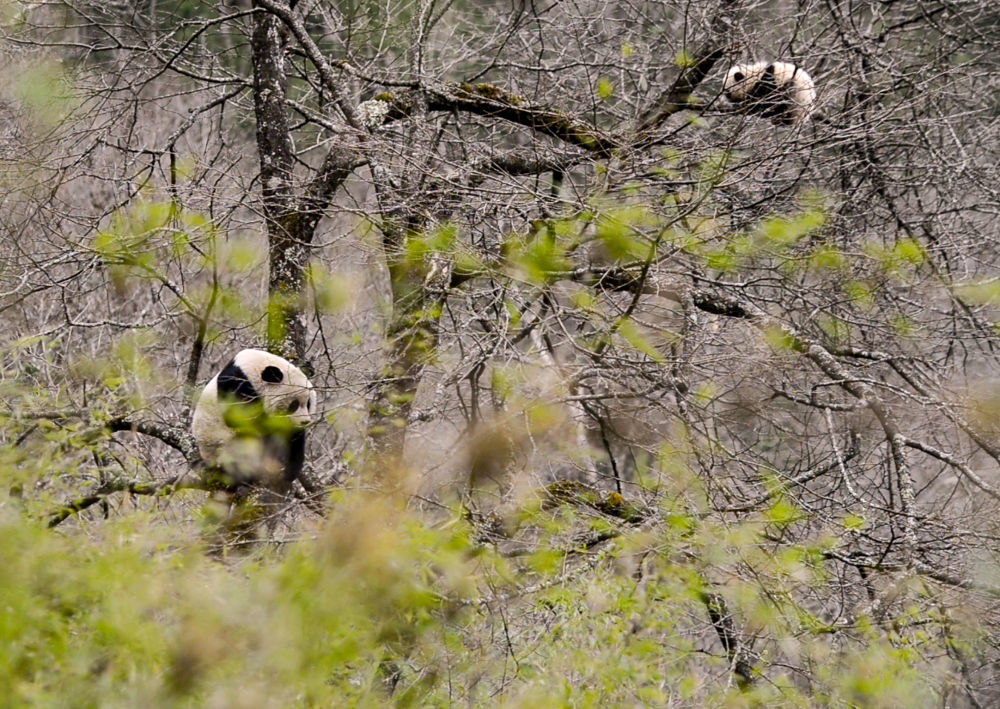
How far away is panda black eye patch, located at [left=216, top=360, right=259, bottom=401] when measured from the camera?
4062 mm

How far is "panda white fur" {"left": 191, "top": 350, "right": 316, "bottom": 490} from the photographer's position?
3.92 metres

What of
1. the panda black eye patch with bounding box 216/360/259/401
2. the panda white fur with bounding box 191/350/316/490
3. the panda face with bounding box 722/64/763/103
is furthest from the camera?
the panda face with bounding box 722/64/763/103

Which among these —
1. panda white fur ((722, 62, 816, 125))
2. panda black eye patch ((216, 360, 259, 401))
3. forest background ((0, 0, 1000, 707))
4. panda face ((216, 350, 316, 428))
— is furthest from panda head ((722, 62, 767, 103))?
panda black eye patch ((216, 360, 259, 401))

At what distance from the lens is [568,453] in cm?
386

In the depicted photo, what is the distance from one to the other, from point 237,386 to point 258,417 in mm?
161

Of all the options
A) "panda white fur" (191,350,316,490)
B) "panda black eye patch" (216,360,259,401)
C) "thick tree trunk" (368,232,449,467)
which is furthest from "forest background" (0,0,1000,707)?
"panda black eye patch" (216,360,259,401)

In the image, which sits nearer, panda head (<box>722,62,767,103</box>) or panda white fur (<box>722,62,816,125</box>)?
panda white fur (<box>722,62,816,125</box>)

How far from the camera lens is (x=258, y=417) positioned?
4.05m

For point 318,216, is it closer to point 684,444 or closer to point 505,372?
point 505,372

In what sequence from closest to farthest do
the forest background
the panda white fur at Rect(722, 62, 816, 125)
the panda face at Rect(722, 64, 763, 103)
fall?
the forest background
the panda white fur at Rect(722, 62, 816, 125)
the panda face at Rect(722, 64, 763, 103)

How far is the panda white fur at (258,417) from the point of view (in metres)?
3.92

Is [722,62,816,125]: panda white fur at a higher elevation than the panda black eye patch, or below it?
higher

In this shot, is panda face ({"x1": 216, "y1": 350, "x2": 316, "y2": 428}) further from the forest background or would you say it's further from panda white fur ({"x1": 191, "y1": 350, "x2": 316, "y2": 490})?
the forest background

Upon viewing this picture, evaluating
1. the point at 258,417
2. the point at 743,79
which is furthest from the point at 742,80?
the point at 258,417
